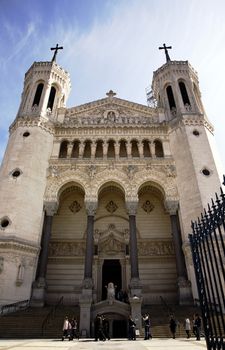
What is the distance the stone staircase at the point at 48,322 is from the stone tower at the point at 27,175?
1.66 meters

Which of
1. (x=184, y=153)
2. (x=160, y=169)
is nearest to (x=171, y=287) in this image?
(x=160, y=169)

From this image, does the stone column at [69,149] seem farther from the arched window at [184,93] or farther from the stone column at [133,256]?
the arched window at [184,93]

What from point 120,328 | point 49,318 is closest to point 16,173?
Answer: point 49,318

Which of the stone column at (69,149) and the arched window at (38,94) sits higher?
the arched window at (38,94)

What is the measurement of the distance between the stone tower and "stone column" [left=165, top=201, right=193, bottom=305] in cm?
849

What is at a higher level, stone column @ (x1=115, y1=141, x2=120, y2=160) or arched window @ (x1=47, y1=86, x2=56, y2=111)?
arched window @ (x1=47, y1=86, x2=56, y2=111)

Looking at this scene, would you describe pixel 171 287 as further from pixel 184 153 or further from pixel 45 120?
pixel 45 120

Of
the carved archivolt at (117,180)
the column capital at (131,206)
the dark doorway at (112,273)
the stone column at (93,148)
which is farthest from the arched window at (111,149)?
the dark doorway at (112,273)

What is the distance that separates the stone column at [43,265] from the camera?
48.8 feet

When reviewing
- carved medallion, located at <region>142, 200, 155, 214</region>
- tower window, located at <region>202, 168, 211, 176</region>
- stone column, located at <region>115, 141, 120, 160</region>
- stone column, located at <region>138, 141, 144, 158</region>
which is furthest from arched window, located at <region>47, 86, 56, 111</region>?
tower window, located at <region>202, 168, 211, 176</region>

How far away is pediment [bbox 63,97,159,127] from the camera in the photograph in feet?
74.0

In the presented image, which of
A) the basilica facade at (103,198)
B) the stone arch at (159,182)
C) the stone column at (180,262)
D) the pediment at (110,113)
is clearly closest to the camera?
the stone column at (180,262)

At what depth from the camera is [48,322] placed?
12.6 m

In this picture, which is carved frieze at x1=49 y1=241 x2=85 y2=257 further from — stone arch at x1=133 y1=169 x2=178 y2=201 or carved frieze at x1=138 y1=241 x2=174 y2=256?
stone arch at x1=133 y1=169 x2=178 y2=201
